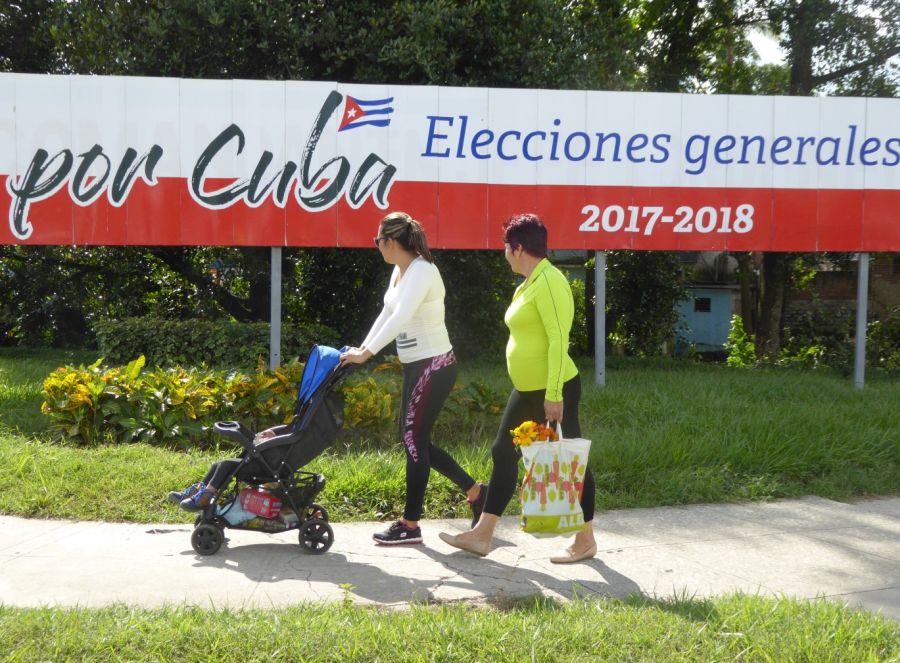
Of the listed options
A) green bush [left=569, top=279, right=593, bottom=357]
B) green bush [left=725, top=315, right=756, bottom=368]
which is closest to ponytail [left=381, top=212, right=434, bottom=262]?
green bush [left=569, top=279, right=593, bottom=357]

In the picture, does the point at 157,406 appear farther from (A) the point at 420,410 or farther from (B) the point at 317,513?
(A) the point at 420,410

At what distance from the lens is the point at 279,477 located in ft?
16.3

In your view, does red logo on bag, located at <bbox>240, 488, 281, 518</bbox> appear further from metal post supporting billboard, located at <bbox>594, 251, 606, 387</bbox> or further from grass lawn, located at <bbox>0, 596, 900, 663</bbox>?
metal post supporting billboard, located at <bbox>594, 251, 606, 387</bbox>

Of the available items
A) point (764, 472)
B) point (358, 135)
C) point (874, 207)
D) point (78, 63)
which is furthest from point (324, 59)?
point (764, 472)

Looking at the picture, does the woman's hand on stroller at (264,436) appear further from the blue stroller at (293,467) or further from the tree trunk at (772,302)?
the tree trunk at (772,302)

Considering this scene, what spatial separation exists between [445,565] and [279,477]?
3.41 ft

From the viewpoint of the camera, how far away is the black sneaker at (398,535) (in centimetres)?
516

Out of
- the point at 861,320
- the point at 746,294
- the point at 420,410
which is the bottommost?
the point at 420,410

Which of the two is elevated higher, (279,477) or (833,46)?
(833,46)

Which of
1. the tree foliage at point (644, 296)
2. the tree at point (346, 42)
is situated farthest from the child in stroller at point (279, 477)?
the tree foliage at point (644, 296)

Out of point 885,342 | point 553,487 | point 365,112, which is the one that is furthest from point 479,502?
point 885,342

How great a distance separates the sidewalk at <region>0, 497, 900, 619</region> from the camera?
430cm

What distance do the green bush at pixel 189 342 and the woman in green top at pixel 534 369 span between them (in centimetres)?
591

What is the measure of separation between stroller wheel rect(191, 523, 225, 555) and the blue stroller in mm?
19
